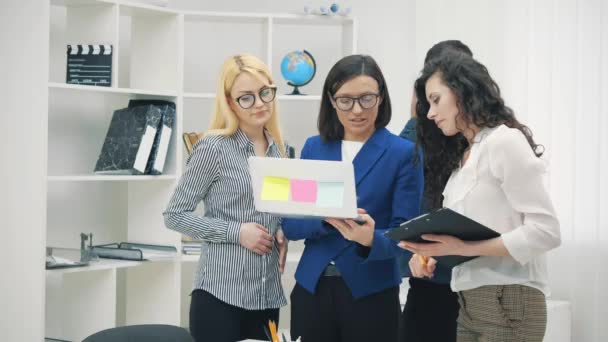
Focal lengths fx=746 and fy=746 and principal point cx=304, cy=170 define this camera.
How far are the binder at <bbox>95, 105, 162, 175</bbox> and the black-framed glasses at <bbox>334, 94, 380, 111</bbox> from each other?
1.75m

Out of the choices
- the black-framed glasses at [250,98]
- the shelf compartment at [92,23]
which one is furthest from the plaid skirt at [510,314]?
the shelf compartment at [92,23]

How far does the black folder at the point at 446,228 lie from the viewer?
1.71m

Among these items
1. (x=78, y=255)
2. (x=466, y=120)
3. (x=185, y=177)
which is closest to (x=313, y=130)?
(x=78, y=255)

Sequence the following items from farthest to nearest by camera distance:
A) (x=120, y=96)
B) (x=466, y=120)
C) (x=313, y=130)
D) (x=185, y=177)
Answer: (x=313, y=130) → (x=120, y=96) → (x=185, y=177) → (x=466, y=120)

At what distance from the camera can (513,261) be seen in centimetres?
180

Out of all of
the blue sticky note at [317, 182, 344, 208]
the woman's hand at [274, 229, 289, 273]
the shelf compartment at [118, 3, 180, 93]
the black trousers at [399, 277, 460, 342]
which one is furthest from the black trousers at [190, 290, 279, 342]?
the shelf compartment at [118, 3, 180, 93]

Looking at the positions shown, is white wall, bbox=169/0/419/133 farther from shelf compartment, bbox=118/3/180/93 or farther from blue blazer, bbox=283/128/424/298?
blue blazer, bbox=283/128/424/298

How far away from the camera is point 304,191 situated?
1853mm

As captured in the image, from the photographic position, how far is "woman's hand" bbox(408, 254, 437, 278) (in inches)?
Result: 82.9

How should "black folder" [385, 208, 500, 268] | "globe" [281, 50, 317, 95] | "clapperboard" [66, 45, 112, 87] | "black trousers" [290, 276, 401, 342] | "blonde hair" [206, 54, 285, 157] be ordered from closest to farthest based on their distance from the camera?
"black folder" [385, 208, 500, 268], "black trousers" [290, 276, 401, 342], "blonde hair" [206, 54, 285, 157], "clapperboard" [66, 45, 112, 87], "globe" [281, 50, 317, 95]

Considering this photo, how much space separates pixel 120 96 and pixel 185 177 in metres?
1.99

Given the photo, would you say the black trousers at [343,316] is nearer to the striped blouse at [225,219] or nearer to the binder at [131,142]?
the striped blouse at [225,219]

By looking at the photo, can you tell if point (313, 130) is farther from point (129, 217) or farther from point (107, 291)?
point (107, 291)

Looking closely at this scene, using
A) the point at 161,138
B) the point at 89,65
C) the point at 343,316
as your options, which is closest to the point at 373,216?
the point at 343,316
